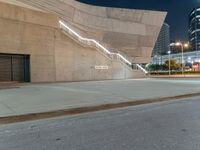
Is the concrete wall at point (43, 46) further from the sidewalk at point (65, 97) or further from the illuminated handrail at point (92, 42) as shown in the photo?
the sidewalk at point (65, 97)

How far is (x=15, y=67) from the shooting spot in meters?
23.5

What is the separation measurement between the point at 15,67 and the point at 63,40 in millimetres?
5984

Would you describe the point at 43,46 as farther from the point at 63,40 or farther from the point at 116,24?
the point at 116,24

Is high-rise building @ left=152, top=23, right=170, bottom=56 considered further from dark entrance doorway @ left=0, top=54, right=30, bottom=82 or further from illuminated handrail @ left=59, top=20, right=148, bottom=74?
dark entrance doorway @ left=0, top=54, right=30, bottom=82

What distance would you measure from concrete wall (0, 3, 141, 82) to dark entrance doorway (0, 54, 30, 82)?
0.83 metres

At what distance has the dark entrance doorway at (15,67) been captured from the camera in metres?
22.6

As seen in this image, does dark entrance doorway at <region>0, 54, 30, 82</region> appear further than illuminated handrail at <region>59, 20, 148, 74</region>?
No

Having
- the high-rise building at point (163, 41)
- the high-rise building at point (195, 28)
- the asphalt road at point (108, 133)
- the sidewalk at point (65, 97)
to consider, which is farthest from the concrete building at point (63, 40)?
the high-rise building at point (163, 41)

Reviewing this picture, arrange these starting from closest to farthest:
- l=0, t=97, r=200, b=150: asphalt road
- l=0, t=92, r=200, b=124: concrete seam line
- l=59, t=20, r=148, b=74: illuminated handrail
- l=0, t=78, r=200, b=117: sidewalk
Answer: l=0, t=97, r=200, b=150: asphalt road < l=0, t=92, r=200, b=124: concrete seam line < l=0, t=78, r=200, b=117: sidewalk < l=59, t=20, r=148, b=74: illuminated handrail

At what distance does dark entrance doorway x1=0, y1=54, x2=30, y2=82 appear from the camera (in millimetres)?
22578

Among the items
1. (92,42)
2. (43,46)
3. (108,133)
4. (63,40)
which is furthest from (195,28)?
(108,133)

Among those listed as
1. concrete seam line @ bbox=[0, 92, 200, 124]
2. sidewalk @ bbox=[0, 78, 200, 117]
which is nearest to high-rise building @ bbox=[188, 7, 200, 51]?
sidewalk @ bbox=[0, 78, 200, 117]

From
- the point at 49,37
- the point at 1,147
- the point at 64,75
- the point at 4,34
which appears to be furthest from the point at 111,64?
the point at 1,147

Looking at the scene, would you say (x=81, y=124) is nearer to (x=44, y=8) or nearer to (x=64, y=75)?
(x=64, y=75)
